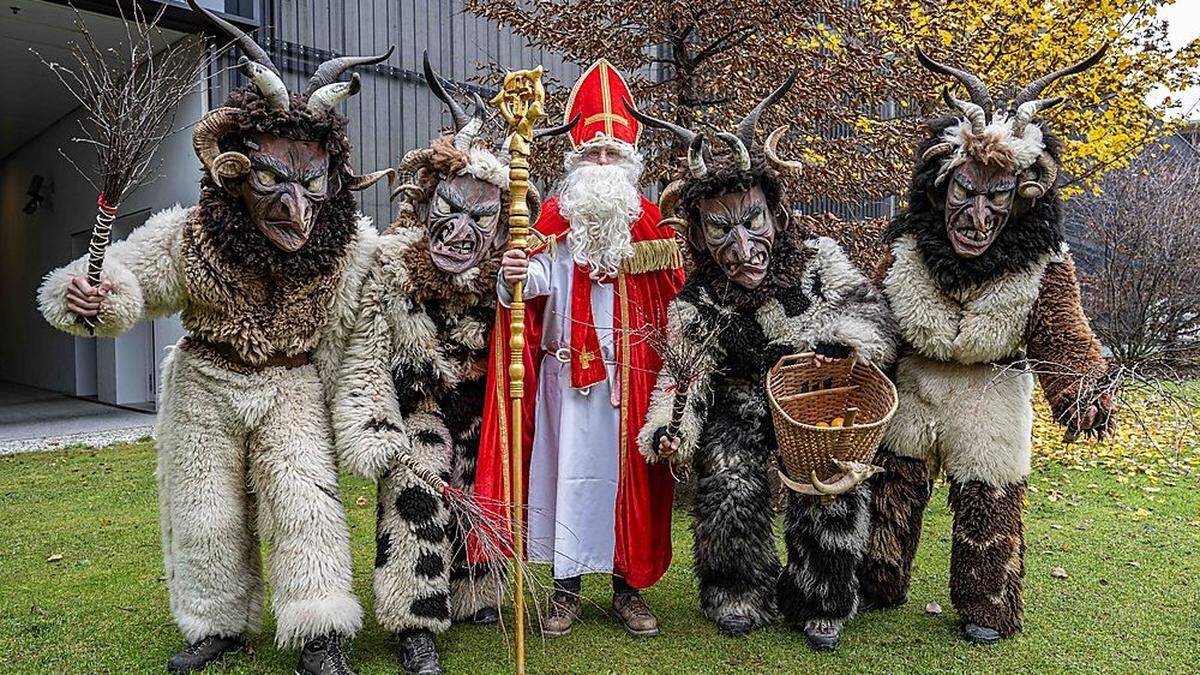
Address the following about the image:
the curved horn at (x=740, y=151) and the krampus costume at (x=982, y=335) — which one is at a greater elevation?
the curved horn at (x=740, y=151)

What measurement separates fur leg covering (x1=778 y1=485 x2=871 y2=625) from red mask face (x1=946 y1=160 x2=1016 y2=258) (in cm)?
111

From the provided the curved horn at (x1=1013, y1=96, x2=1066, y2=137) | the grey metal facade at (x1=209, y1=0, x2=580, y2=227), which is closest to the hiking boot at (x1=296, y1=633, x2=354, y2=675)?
the curved horn at (x1=1013, y1=96, x2=1066, y2=137)

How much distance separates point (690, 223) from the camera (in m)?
3.76

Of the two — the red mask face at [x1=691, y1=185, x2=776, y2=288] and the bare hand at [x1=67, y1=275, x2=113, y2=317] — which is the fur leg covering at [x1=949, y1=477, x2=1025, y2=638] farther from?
the bare hand at [x1=67, y1=275, x2=113, y2=317]

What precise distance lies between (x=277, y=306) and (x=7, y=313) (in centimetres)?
1538

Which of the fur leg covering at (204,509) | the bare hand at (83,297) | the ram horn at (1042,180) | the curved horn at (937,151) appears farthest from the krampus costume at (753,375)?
the bare hand at (83,297)

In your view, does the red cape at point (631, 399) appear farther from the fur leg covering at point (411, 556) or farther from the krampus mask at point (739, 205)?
the krampus mask at point (739, 205)

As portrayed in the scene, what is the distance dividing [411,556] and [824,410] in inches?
69.5

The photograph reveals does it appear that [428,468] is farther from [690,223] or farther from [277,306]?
[690,223]

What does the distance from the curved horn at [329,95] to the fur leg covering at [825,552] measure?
2.46 meters

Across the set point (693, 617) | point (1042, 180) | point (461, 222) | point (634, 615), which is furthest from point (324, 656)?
point (1042, 180)

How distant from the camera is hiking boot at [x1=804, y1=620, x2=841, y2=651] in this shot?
3.58 metres

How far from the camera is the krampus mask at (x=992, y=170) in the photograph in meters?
3.37

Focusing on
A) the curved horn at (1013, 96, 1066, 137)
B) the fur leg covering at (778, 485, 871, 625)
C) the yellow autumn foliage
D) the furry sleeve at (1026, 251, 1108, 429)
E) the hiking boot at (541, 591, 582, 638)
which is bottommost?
the hiking boot at (541, 591, 582, 638)
